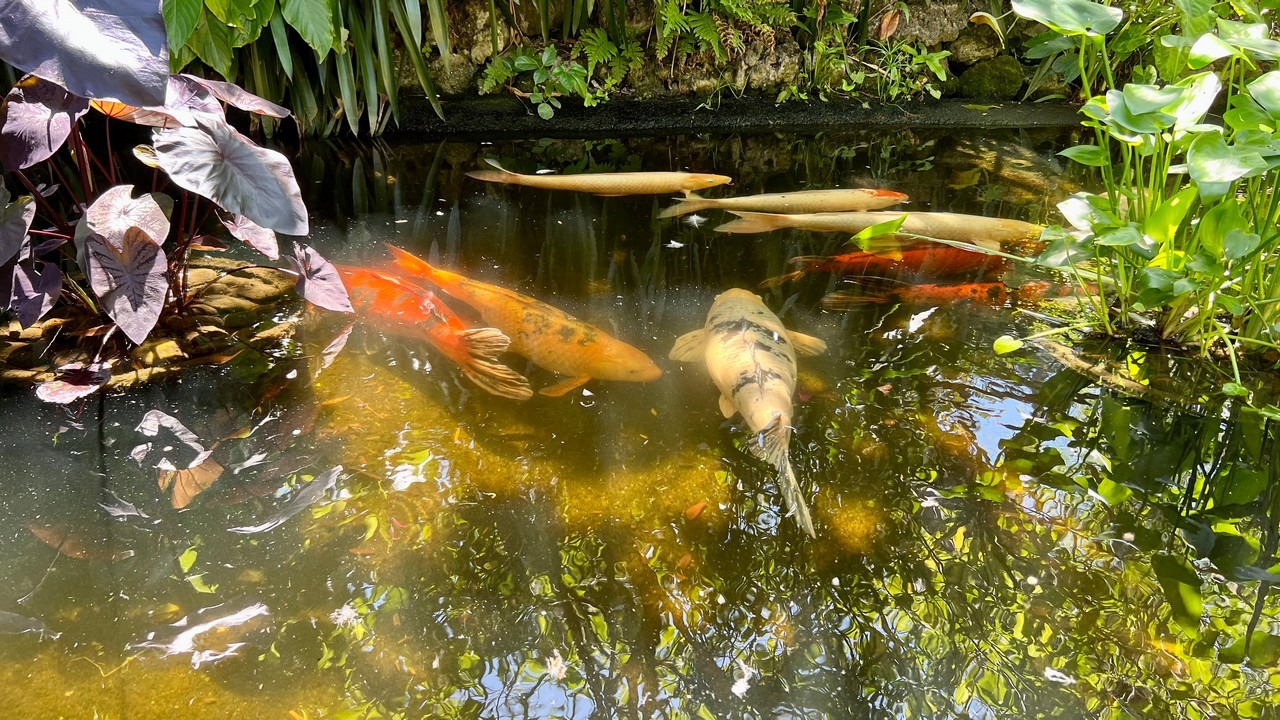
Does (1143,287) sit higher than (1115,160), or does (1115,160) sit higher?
(1143,287)

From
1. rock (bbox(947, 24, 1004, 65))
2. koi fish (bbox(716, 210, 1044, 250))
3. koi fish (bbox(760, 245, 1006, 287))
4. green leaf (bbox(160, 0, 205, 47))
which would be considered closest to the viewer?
green leaf (bbox(160, 0, 205, 47))

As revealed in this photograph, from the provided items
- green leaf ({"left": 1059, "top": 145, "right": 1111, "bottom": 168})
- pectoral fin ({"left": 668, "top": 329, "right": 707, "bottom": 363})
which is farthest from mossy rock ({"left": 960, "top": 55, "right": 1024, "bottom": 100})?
pectoral fin ({"left": 668, "top": 329, "right": 707, "bottom": 363})

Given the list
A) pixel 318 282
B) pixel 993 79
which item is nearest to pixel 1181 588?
pixel 318 282

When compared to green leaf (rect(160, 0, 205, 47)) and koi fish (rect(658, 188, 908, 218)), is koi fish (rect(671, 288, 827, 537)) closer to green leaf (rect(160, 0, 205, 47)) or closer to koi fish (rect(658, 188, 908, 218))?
koi fish (rect(658, 188, 908, 218))

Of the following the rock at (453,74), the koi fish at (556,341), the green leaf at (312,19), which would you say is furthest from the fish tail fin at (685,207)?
the rock at (453,74)

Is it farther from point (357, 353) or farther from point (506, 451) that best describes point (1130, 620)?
point (357, 353)

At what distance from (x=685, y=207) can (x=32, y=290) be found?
94.4 inches

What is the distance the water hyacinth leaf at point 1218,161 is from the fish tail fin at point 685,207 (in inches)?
79.7

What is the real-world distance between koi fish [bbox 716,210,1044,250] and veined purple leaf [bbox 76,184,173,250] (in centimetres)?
210

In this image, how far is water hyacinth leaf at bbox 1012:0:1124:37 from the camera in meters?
2.06

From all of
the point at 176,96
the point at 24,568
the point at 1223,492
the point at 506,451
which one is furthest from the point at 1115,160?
the point at 24,568

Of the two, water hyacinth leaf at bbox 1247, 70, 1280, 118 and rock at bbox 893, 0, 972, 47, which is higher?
water hyacinth leaf at bbox 1247, 70, 1280, 118

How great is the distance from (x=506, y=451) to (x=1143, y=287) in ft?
5.92

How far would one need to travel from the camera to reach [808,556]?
1.62 m
